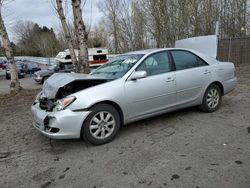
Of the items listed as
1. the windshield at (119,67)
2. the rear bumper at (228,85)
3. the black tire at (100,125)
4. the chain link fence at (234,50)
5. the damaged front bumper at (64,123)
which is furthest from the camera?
the chain link fence at (234,50)

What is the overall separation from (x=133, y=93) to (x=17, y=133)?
246 centimetres

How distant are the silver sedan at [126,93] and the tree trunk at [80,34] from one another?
3364 millimetres

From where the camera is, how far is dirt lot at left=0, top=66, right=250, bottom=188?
2.62 metres

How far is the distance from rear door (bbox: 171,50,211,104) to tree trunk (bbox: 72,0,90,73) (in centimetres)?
414

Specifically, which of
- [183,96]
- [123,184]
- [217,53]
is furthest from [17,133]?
[217,53]

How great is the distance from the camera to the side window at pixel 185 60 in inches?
173

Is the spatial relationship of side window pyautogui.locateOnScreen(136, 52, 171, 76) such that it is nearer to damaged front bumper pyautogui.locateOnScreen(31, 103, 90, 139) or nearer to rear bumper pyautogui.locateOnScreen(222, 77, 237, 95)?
damaged front bumper pyautogui.locateOnScreen(31, 103, 90, 139)

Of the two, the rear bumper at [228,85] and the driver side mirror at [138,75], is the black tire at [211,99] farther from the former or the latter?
the driver side mirror at [138,75]

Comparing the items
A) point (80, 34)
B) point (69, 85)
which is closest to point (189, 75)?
point (69, 85)

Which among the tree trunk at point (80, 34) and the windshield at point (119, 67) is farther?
the tree trunk at point (80, 34)

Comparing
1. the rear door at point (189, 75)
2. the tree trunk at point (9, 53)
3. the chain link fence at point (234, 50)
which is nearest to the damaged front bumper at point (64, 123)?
the rear door at point (189, 75)

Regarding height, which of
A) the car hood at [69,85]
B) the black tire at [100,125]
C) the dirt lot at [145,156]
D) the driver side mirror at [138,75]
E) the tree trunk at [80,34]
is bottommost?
the dirt lot at [145,156]

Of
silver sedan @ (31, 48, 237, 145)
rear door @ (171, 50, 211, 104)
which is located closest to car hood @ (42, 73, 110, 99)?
silver sedan @ (31, 48, 237, 145)

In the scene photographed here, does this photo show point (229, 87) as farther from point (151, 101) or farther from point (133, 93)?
point (133, 93)
